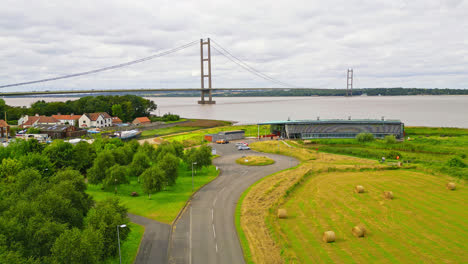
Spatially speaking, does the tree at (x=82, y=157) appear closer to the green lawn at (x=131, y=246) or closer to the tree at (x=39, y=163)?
the tree at (x=39, y=163)

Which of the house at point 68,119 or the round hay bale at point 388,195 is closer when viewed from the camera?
the round hay bale at point 388,195

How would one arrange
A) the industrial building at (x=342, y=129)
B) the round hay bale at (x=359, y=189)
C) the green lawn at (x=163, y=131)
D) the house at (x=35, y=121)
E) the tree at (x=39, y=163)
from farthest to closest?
the house at (x=35, y=121) < the green lawn at (x=163, y=131) < the industrial building at (x=342, y=129) < the tree at (x=39, y=163) < the round hay bale at (x=359, y=189)

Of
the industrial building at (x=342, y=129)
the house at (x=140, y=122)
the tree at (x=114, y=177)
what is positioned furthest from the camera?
the house at (x=140, y=122)

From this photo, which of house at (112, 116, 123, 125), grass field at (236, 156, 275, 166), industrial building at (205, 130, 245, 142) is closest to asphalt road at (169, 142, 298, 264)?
grass field at (236, 156, 275, 166)

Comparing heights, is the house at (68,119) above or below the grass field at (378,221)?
above

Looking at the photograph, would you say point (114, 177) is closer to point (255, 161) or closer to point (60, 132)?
point (255, 161)

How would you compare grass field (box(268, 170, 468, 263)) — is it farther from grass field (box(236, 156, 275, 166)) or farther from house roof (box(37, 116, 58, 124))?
house roof (box(37, 116, 58, 124))

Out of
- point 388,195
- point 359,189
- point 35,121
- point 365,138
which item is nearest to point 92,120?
point 35,121

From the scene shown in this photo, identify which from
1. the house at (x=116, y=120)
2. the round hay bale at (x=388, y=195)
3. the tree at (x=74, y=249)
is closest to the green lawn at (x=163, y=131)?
the house at (x=116, y=120)
